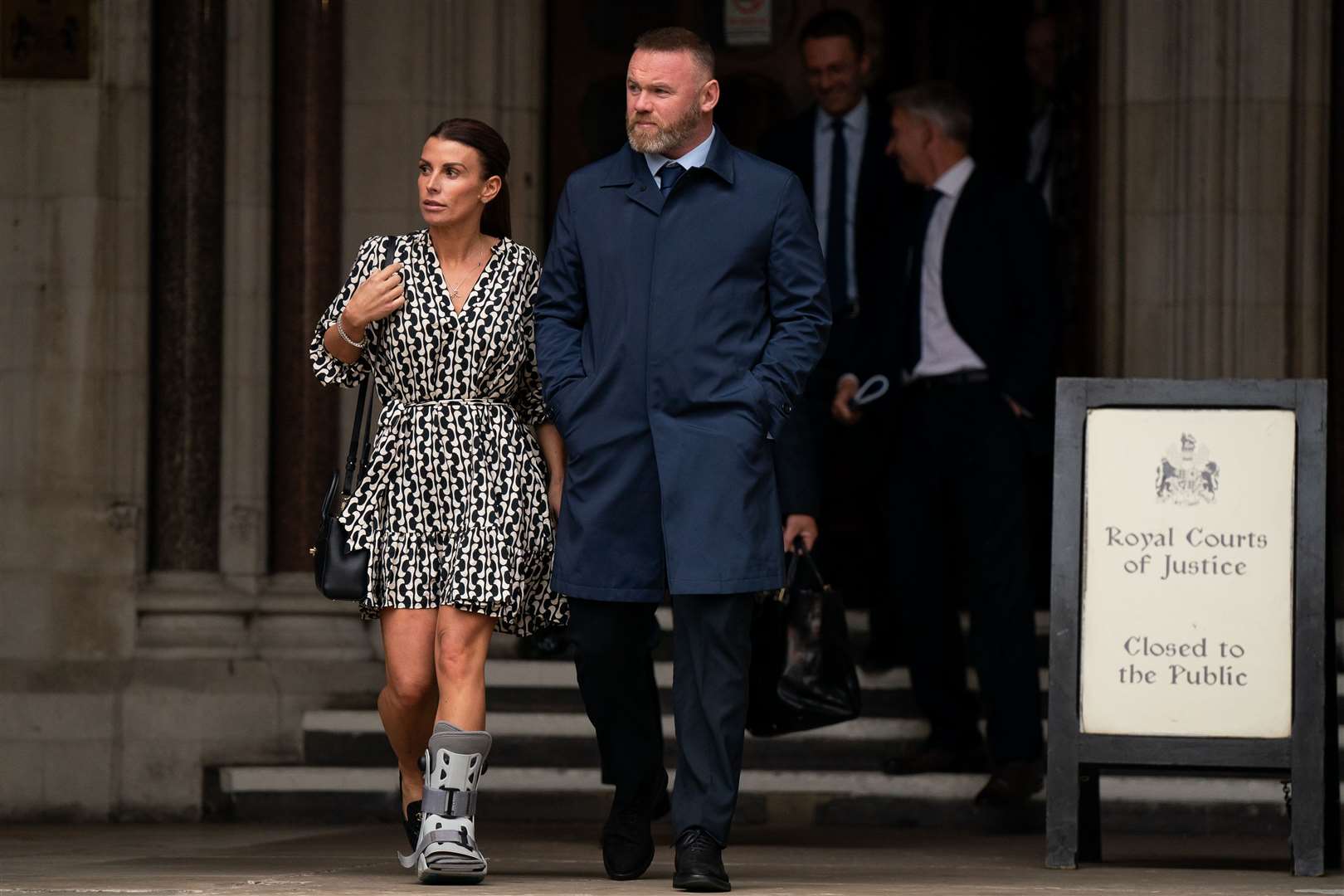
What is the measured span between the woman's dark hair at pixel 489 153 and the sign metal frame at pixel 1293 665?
1576mm

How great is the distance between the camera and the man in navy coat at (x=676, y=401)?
5.98 meters

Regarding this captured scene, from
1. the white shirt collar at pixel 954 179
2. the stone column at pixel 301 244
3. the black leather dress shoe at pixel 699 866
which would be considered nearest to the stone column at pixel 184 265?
the stone column at pixel 301 244

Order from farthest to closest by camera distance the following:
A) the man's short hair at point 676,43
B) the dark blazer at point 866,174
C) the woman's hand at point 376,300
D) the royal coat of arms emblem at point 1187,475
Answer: the dark blazer at point 866,174, the royal coat of arms emblem at point 1187,475, the woman's hand at point 376,300, the man's short hair at point 676,43

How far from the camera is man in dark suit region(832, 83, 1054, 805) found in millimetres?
8117

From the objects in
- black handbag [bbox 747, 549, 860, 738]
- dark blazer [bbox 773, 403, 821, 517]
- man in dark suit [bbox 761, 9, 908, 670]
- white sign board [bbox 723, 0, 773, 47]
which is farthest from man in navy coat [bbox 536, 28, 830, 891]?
white sign board [bbox 723, 0, 773, 47]

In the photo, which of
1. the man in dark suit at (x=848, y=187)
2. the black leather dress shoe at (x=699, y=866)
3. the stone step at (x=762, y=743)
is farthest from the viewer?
the man in dark suit at (x=848, y=187)

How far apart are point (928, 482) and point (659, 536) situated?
2.42 meters

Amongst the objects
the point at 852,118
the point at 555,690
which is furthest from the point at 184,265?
the point at 852,118

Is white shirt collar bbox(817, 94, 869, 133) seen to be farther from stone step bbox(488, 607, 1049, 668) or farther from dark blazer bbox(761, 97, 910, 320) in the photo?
stone step bbox(488, 607, 1049, 668)

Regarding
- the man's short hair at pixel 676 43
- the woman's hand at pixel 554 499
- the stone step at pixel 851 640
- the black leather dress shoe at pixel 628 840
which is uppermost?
the man's short hair at pixel 676 43

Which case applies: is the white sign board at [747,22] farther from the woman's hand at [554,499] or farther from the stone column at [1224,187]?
the woman's hand at [554,499]

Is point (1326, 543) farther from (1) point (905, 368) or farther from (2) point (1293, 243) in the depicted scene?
(2) point (1293, 243)

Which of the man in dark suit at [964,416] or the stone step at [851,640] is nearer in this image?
the man in dark suit at [964,416]

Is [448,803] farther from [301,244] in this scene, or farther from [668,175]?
[301,244]
